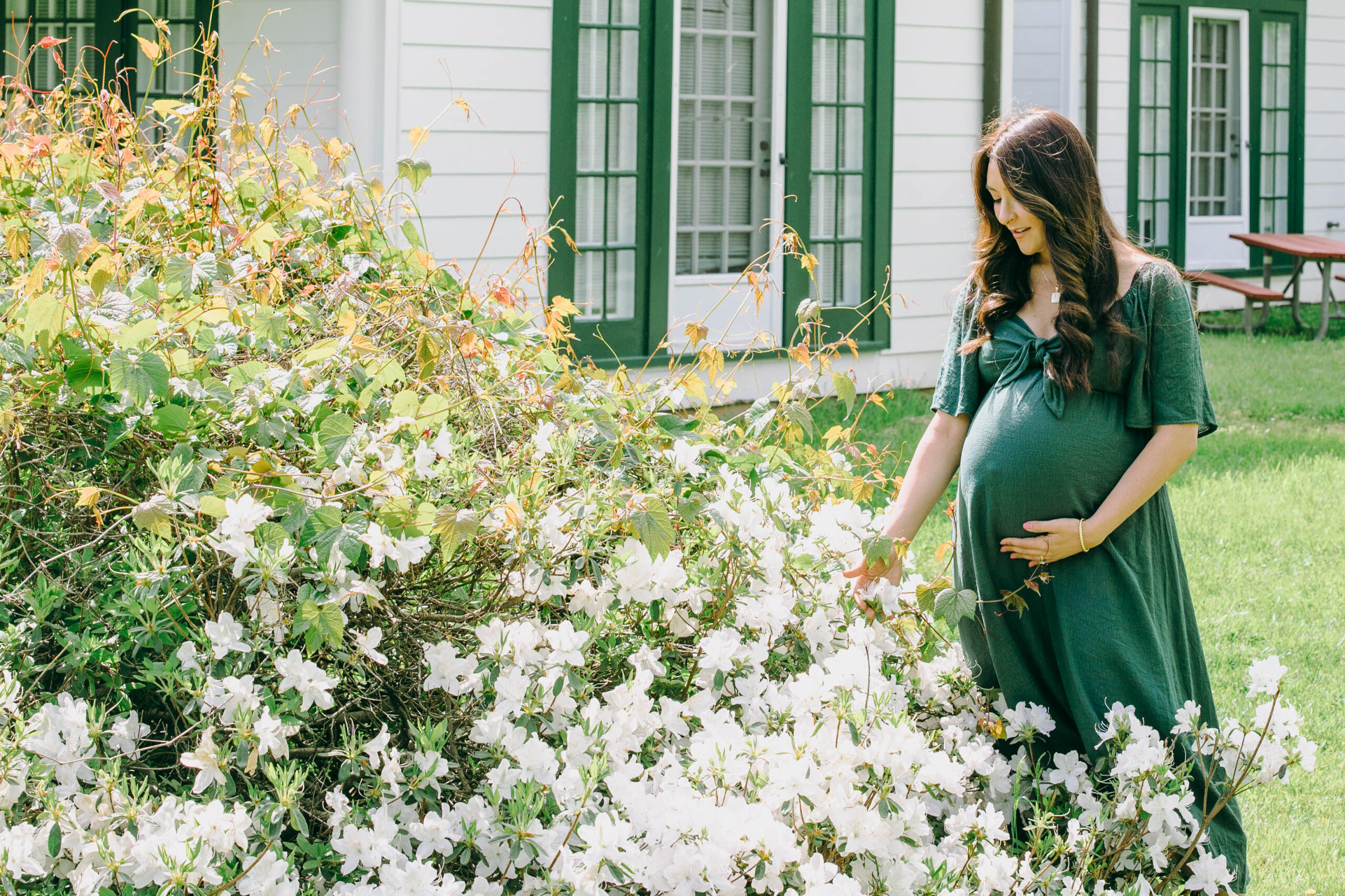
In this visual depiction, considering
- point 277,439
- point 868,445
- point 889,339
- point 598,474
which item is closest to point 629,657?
point 598,474

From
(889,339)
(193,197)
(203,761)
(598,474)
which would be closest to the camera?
(203,761)

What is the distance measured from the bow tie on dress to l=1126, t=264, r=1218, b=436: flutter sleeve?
0.13 metres

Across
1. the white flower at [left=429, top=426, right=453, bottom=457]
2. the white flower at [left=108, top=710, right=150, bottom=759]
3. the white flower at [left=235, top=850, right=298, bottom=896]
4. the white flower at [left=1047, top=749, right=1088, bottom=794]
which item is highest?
the white flower at [left=429, top=426, right=453, bottom=457]

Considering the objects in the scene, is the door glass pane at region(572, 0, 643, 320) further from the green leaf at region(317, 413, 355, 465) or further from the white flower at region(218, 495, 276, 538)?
the white flower at region(218, 495, 276, 538)

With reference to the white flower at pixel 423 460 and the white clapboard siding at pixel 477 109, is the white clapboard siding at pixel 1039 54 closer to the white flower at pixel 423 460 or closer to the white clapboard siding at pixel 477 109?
the white clapboard siding at pixel 477 109

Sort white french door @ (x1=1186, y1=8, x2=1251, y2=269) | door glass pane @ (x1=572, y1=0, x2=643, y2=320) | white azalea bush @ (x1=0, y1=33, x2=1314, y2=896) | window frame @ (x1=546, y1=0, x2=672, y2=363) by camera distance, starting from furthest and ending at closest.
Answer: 1. white french door @ (x1=1186, y1=8, x2=1251, y2=269)
2. door glass pane @ (x1=572, y1=0, x2=643, y2=320)
3. window frame @ (x1=546, y1=0, x2=672, y2=363)
4. white azalea bush @ (x1=0, y1=33, x2=1314, y2=896)

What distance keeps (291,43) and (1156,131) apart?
8.29 meters

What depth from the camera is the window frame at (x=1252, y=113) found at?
40.1ft

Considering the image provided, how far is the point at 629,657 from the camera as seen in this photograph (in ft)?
7.55

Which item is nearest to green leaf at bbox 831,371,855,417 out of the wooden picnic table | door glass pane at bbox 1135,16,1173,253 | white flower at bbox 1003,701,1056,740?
white flower at bbox 1003,701,1056,740

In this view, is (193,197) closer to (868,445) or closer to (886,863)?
(868,445)

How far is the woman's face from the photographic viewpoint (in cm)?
259

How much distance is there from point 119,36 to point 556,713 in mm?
6813

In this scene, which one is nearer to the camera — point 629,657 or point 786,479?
point 629,657
